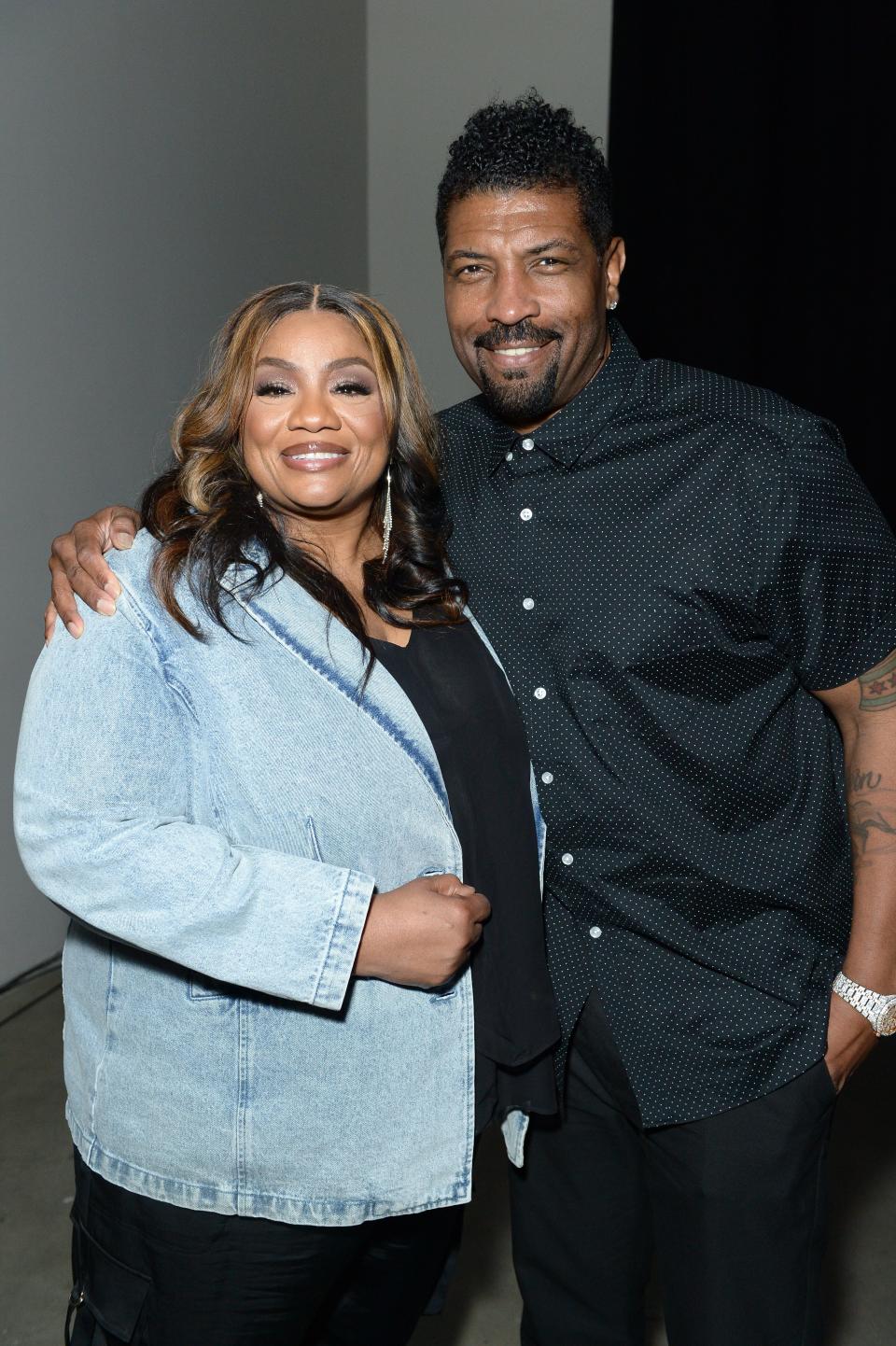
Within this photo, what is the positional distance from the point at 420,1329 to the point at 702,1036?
41.3 inches

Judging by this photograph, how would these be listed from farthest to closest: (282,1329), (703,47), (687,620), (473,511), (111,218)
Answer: (703,47)
(111,218)
(473,511)
(687,620)
(282,1329)

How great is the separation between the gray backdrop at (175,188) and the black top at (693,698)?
54.0 inches

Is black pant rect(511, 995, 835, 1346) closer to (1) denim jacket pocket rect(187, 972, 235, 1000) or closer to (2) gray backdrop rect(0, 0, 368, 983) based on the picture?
(1) denim jacket pocket rect(187, 972, 235, 1000)

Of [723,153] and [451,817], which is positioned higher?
[723,153]

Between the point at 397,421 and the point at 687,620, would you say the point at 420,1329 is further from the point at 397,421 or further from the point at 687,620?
the point at 397,421

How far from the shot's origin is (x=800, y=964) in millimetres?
1550

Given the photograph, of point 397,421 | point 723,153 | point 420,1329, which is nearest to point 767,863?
point 397,421

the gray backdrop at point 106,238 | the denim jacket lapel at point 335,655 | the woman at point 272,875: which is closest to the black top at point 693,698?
the woman at point 272,875

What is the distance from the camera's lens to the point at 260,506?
1452mm

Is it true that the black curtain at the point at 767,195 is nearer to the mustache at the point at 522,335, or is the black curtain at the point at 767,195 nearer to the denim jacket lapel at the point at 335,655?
the mustache at the point at 522,335

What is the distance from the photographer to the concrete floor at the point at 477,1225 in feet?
7.36

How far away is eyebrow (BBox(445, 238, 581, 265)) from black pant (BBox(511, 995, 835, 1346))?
912 mm

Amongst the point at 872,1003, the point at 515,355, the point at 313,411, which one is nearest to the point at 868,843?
the point at 872,1003

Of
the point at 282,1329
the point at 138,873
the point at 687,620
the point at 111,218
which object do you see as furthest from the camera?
the point at 111,218
